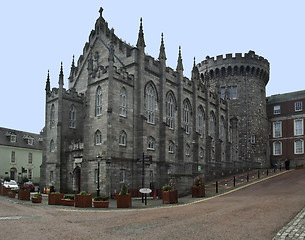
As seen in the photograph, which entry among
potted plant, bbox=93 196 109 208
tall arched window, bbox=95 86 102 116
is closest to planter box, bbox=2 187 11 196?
tall arched window, bbox=95 86 102 116

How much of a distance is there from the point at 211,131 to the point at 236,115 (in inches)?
320

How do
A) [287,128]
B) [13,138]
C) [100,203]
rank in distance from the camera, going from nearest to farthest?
1. [100,203]
2. [287,128]
3. [13,138]

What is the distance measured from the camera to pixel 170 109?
39094 millimetres

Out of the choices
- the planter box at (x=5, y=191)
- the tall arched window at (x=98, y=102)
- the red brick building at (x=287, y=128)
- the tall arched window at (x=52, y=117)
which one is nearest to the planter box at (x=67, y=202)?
the tall arched window at (x=98, y=102)

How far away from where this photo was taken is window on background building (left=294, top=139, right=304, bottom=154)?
53922 millimetres

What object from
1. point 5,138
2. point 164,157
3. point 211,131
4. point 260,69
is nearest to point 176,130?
point 164,157

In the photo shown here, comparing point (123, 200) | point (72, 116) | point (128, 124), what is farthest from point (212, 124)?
point (123, 200)

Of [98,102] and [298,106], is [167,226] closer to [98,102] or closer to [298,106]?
[98,102]

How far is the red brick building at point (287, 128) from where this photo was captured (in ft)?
178

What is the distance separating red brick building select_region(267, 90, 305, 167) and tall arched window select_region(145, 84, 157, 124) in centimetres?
3022

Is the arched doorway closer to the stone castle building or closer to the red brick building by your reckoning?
the stone castle building

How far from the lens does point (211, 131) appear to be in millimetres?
48906

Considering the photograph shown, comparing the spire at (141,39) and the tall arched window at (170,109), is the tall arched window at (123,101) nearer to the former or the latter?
the spire at (141,39)

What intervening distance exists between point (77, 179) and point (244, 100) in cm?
3220
